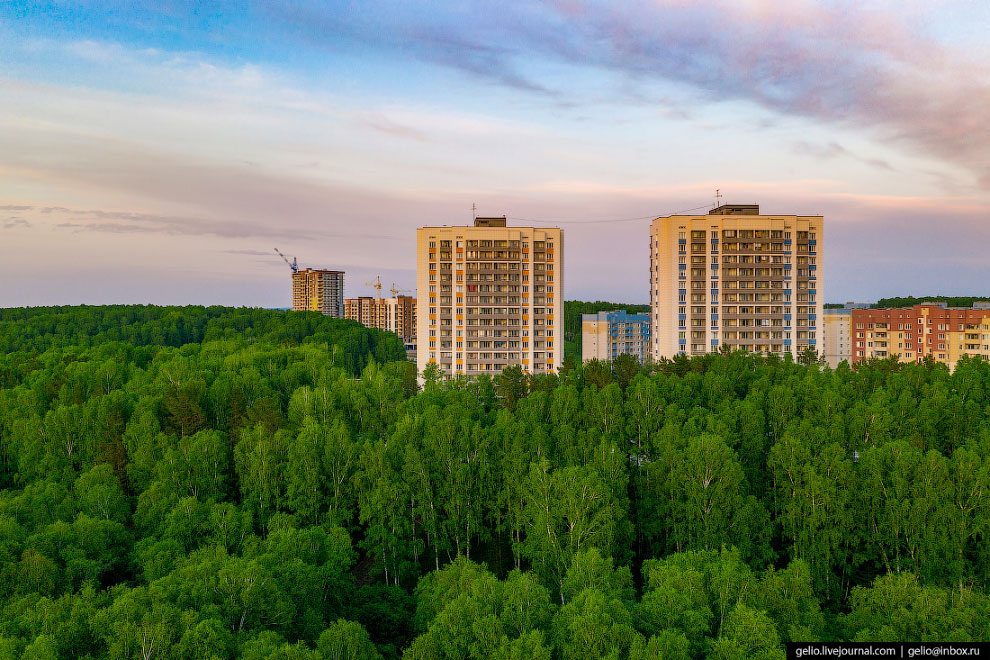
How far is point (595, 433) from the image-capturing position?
4175cm

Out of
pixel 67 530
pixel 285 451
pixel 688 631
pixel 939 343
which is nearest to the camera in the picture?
pixel 688 631

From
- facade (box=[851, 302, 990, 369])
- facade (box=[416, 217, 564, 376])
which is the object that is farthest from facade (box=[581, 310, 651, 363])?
facade (box=[416, 217, 564, 376])

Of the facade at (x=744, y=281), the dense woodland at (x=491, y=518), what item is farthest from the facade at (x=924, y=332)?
the dense woodland at (x=491, y=518)

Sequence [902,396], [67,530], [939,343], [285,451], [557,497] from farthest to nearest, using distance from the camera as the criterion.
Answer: [939,343] < [902,396] < [285,451] < [557,497] < [67,530]

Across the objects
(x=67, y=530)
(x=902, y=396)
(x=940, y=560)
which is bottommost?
(x=940, y=560)

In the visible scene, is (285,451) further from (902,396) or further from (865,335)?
(865,335)

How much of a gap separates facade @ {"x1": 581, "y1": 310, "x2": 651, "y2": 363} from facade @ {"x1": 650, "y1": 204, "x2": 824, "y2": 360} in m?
47.2

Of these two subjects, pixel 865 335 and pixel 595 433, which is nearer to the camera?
pixel 595 433

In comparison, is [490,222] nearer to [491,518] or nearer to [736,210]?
[736,210]

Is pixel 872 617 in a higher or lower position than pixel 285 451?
lower

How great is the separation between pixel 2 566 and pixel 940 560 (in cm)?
3908

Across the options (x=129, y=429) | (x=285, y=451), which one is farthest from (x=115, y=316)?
(x=285, y=451)

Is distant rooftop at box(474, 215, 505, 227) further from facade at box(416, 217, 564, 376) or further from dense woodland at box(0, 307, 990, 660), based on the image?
dense woodland at box(0, 307, 990, 660)

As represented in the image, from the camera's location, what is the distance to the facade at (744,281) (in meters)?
75.7
